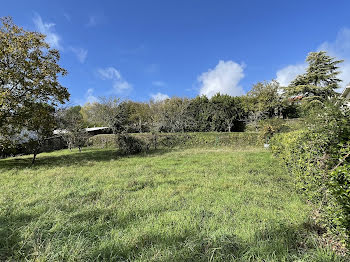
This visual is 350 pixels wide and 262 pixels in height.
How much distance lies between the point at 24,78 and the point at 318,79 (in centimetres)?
2510

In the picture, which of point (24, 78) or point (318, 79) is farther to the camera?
point (318, 79)

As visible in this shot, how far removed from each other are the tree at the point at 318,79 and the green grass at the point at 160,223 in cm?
1929

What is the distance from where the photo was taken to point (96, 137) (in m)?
17.7

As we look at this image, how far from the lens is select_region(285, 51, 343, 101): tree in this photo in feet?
58.6

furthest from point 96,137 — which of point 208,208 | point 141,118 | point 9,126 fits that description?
point 208,208

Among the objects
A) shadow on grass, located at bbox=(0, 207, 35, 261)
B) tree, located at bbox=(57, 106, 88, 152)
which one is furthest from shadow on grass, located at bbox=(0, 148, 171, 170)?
shadow on grass, located at bbox=(0, 207, 35, 261)

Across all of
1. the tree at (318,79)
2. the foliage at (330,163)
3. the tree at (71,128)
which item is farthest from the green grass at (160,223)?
the tree at (318,79)

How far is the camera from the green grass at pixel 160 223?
1.76 metres

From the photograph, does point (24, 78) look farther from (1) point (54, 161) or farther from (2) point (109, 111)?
(2) point (109, 111)

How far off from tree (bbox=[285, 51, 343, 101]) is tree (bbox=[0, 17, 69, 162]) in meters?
21.8

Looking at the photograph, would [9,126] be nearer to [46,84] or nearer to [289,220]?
[46,84]

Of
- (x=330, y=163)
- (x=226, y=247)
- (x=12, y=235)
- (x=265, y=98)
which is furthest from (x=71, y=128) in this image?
(x=265, y=98)

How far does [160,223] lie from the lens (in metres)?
2.41

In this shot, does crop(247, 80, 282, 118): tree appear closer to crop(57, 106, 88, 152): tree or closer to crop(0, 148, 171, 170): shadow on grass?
crop(0, 148, 171, 170): shadow on grass
